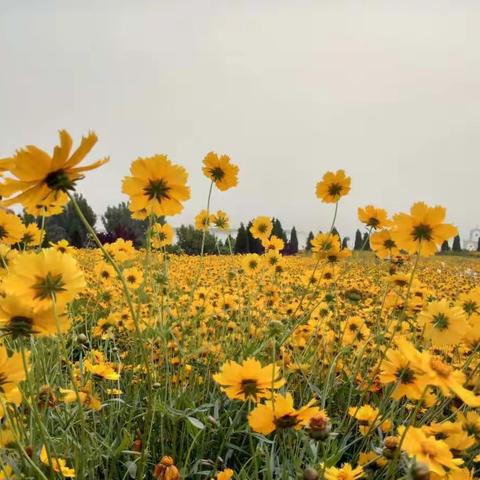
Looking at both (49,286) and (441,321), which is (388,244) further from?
(49,286)

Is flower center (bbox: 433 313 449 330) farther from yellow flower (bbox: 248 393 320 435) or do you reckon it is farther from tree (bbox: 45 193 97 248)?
tree (bbox: 45 193 97 248)

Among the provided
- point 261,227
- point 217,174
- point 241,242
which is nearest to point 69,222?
point 241,242

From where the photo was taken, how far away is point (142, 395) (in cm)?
170

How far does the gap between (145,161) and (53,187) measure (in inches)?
8.6

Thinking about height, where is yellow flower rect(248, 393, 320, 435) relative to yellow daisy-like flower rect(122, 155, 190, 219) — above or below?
below

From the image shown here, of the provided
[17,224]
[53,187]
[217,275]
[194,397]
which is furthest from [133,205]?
[217,275]

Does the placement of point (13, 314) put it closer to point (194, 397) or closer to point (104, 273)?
point (194, 397)

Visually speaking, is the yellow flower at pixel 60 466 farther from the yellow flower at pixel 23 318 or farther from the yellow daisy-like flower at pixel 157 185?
the yellow daisy-like flower at pixel 157 185

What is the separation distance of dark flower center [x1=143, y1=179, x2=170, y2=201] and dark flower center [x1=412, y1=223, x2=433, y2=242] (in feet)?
1.97

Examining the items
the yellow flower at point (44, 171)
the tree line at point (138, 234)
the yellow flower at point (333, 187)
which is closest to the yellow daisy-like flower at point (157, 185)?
the yellow flower at point (44, 171)

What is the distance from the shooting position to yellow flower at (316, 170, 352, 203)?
65.6 inches

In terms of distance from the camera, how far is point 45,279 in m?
0.67

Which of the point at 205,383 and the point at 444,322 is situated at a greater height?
the point at 444,322

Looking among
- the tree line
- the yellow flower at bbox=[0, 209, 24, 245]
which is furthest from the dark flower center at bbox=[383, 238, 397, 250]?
the tree line
